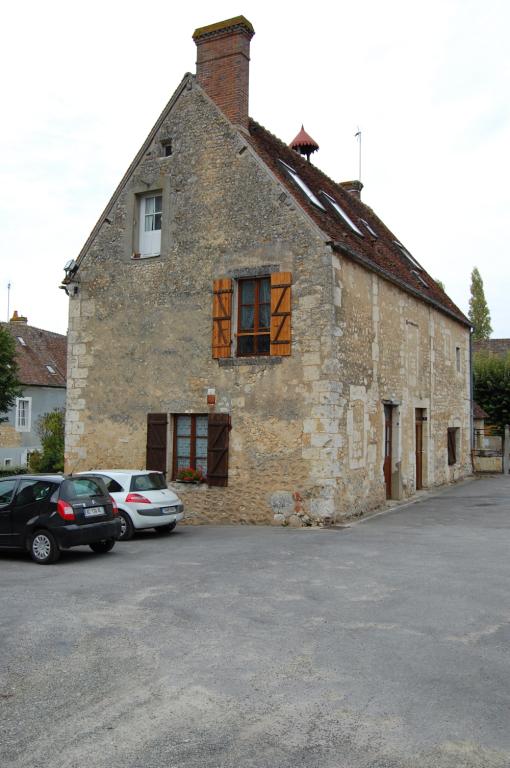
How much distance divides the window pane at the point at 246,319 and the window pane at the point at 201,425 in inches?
85.0

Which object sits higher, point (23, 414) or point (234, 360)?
point (234, 360)

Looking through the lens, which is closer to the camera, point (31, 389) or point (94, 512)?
point (94, 512)

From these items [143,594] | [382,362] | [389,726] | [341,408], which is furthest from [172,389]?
[389,726]

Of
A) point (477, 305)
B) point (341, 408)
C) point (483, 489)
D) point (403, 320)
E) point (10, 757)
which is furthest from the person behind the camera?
point (477, 305)

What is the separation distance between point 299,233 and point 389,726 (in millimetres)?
11590

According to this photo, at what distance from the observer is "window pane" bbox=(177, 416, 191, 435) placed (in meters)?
16.3

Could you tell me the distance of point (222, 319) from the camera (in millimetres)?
15711

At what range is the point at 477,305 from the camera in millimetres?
57844

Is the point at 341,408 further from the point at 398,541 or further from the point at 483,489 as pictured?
the point at 483,489

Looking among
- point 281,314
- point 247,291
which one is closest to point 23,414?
point 247,291

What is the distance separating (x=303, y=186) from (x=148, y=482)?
26.1ft

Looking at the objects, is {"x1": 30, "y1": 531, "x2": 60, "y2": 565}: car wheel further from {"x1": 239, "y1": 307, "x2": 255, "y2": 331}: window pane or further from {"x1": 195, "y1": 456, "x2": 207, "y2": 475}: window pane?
{"x1": 239, "y1": 307, "x2": 255, "y2": 331}: window pane

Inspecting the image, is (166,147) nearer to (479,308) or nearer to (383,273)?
(383,273)

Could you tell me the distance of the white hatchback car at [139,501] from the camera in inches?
526
